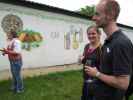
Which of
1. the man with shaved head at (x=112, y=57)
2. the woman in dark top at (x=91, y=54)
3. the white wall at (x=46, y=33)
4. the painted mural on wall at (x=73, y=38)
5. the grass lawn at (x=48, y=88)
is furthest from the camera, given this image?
the painted mural on wall at (x=73, y=38)

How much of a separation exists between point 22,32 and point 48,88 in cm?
392

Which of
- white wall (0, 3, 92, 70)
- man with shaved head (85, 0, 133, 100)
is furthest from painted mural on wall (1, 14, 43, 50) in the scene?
man with shaved head (85, 0, 133, 100)

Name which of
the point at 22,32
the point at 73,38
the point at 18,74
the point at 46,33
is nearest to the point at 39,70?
the point at 22,32

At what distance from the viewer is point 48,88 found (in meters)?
11.3

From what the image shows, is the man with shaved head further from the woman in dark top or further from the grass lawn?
the grass lawn

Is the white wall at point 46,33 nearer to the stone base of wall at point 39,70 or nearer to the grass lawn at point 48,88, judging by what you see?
the stone base of wall at point 39,70

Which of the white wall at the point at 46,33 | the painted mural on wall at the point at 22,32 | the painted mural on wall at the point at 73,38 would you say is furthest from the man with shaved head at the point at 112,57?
the painted mural on wall at the point at 73,38

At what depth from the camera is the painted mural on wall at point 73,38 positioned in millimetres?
18547

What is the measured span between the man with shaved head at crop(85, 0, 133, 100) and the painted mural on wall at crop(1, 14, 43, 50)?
10093 mm

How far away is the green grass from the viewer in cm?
980

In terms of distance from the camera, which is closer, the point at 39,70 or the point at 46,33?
the point at 39,70

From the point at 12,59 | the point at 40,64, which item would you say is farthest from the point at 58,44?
the point at 12,59

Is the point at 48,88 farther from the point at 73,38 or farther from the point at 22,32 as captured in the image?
the point at 73,38

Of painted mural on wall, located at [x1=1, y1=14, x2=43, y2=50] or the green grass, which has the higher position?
painted mural on wall, located at [x1=1, y1=14, x2=43, y2=50]
